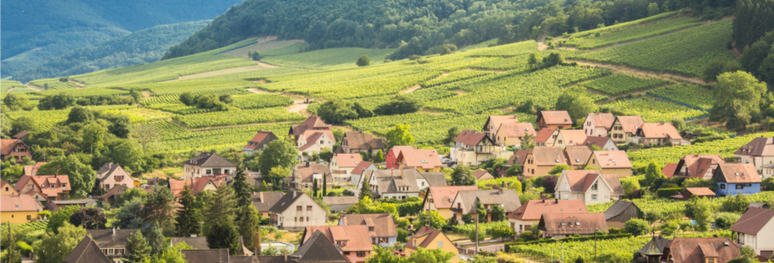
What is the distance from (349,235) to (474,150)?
31489mm

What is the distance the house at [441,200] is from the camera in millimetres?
55375

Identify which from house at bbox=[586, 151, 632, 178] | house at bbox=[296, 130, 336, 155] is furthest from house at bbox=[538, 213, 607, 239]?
house at bbox=[296, 130, 336, 155]

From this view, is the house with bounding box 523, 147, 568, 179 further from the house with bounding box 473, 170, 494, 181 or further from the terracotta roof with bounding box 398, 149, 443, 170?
the terracotta roof with bounding box 398, 149, 443, 170

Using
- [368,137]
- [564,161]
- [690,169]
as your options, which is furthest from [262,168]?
[690,169]

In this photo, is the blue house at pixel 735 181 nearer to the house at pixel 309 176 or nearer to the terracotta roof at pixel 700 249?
the terracotta roof at pixel 700 249

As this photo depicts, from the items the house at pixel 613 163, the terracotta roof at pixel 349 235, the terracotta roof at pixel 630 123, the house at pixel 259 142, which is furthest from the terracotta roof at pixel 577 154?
the house at pixel 259 142

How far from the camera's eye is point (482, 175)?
219 ft

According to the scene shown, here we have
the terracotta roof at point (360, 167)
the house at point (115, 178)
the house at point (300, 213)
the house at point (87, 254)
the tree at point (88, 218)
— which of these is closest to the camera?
the house at point (87, 254)

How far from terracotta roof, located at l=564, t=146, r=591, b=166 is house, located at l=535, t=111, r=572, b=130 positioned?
14257 mm

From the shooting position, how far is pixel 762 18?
98312mm

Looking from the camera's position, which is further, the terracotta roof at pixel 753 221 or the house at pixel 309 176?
the house at pixel 309 176

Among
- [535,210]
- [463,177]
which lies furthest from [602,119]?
[535,210]

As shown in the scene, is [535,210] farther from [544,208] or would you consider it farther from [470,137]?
[470,137]

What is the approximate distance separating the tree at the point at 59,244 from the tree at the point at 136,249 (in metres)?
3.90
